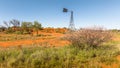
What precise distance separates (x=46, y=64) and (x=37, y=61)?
589 mm

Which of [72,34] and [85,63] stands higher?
[72,34]

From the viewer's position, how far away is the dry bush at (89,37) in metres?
14.1

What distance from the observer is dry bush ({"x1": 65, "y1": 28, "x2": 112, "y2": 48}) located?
14117mm

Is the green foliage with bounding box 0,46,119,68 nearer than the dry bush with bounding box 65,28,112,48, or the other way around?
the green foliage with bounding box 0,46,119,68

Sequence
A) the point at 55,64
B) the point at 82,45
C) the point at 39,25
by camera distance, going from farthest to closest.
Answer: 1. the point at 39,25
2. the point at 82,45
3. the point at 55,64

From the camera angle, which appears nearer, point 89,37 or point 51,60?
point 51,60

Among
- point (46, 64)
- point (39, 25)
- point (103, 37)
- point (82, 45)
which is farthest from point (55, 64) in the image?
point (39, 25)

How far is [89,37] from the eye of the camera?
14.2 m

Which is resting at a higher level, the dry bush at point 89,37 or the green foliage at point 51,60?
the dry bush at point 89,37

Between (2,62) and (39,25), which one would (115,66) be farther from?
(39,25)

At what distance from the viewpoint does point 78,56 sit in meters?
10.9

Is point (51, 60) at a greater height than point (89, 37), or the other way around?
point (89, 37)

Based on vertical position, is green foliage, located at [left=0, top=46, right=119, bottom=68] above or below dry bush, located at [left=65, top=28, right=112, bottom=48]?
below

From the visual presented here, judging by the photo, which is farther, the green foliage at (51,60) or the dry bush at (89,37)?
the dry bush at (89,37)
